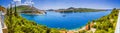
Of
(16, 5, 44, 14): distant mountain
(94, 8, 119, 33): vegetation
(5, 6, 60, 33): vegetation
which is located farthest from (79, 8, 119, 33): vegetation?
(16, 5, 44, 14): distant mountain

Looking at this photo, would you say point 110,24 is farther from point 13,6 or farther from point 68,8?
point 13,6

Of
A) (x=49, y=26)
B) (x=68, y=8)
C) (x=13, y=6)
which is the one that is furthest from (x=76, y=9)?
(x=13, y=6)

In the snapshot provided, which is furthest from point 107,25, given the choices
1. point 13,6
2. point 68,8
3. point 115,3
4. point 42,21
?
point 13,6

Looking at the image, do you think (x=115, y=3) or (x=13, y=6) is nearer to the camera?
(x=115, y=3)

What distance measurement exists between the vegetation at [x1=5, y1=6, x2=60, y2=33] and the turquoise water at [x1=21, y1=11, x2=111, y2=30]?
54 millimetres

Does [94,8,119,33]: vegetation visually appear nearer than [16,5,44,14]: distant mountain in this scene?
Yes

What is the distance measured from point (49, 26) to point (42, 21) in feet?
0.34

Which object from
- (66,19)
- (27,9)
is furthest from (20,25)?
(66,19)

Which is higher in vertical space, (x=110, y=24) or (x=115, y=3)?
(x=115, y=3)

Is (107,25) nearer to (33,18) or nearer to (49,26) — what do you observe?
(49,26)

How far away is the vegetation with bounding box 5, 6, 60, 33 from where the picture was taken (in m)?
3.00

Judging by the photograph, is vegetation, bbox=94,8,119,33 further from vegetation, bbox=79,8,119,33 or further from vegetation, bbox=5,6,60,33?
vegetation, bbox=5,6,60,33

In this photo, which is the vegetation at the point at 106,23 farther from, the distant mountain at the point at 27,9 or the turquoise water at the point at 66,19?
the distant mountain at the point at 27,9

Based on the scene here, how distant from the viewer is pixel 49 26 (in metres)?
3.00
